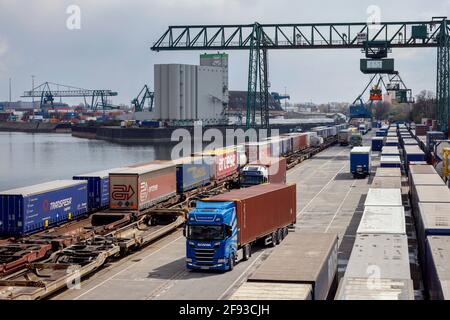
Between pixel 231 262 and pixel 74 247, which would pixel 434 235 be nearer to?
pixel 231 262

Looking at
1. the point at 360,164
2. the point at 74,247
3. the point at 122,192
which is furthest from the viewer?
the point at 360,164

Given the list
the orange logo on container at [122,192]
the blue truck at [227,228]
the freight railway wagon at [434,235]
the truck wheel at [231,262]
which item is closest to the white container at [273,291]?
the freight railway wagon at [434,235]

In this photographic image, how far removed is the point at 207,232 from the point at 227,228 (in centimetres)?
76

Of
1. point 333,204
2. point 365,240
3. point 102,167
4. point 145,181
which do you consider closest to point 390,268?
point 365,240

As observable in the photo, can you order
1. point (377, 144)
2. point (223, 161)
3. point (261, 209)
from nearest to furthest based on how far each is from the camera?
point (261, 209)
point (223, 161)
point (377, 144)

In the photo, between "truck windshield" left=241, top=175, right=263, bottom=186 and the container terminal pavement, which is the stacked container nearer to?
the container terminal pavement

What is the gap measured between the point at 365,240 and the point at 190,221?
670 cm

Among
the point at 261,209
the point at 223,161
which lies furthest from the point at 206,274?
the point at 223,161

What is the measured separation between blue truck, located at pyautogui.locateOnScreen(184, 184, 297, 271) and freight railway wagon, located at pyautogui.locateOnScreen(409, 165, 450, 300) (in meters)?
6.63

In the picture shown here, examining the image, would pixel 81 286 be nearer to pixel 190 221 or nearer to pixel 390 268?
pixel 190 221

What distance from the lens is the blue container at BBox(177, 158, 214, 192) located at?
147 feet

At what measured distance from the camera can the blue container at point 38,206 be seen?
30234mm

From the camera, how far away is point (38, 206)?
31.4m

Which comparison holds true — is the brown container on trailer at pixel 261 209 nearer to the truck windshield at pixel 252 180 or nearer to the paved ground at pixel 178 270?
the paved ground at pixel 178 270
